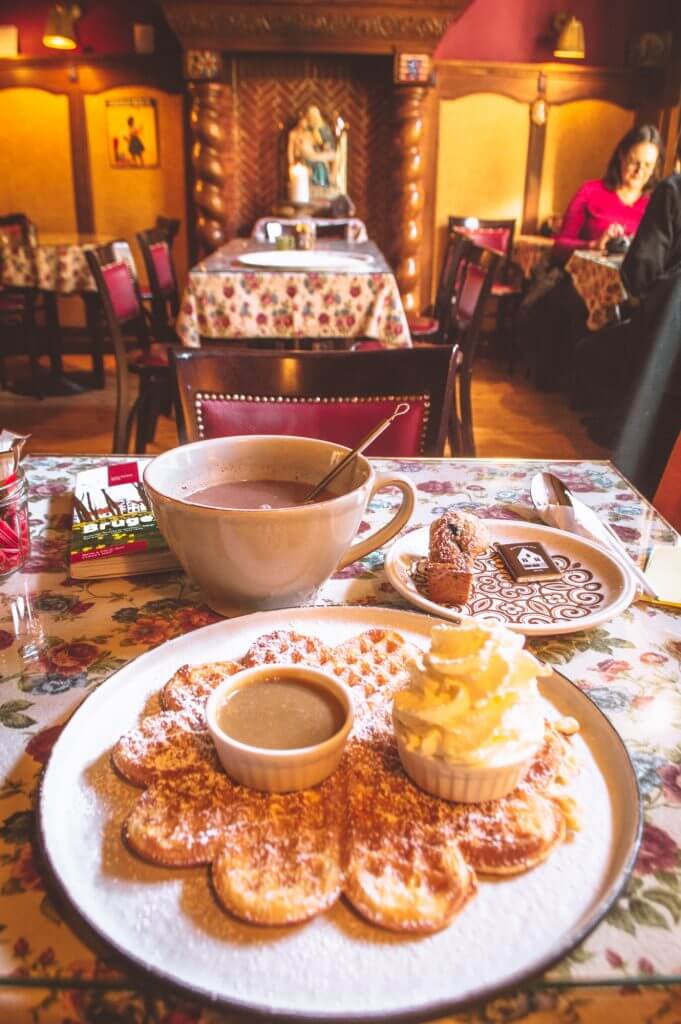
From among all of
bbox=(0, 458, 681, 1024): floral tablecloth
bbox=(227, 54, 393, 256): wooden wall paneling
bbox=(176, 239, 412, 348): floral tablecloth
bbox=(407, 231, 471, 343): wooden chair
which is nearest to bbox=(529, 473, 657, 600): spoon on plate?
bbox=(0, 458, 681, 1024): floral tablecloth

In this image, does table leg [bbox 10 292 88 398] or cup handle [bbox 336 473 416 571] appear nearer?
cup handle [bbox 336 473 416 571]

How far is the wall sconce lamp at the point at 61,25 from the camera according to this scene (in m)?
5.41

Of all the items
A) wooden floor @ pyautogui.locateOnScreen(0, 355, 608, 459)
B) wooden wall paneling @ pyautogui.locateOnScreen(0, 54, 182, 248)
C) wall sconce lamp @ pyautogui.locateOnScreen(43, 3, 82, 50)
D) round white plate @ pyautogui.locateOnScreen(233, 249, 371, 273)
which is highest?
wall sconce lamp @ pyautogui.locateOnScreen(43, 3, 82, 50)

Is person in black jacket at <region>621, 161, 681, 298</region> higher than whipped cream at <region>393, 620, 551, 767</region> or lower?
higher

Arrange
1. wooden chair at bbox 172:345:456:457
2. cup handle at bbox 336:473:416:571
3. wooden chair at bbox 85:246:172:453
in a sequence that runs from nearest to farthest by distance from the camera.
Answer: cup handle at bbox 336:473:416:571 < wooden chair at bbox 172:345:456:457 < wooden chair at bbox 85:246:172:453

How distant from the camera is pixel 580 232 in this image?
209 inches

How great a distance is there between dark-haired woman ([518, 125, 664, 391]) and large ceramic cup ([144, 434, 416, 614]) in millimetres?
4231

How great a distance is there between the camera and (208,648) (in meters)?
0.64

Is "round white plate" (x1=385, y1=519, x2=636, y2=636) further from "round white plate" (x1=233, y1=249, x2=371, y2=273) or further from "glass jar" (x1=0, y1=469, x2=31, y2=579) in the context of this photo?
"round white plate" (x1=233, y1=249, x2=371, y2=273)

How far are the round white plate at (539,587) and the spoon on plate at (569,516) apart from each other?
40 millimetres

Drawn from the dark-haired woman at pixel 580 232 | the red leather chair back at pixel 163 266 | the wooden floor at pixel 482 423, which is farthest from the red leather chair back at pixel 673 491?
the dark-haired woman at pixel 580 232

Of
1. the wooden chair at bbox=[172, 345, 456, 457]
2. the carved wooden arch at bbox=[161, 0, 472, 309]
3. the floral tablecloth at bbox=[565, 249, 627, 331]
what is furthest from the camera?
the carved wooden arch at bbox=[161, 0, 472, 309]

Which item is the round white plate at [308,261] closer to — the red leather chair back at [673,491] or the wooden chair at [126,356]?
the wooden chair at [126,356]

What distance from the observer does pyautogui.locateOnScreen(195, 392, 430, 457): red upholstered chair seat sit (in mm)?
1302
